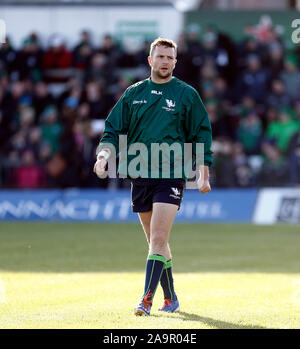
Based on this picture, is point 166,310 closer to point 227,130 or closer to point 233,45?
point 227,130

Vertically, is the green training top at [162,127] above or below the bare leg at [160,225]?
above

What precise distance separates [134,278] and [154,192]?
9.44 feet

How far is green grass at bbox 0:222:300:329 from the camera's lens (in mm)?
7516

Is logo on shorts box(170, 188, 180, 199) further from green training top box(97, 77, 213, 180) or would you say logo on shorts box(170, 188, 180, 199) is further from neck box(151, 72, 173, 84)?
neck box(151, 72, 173, 84)

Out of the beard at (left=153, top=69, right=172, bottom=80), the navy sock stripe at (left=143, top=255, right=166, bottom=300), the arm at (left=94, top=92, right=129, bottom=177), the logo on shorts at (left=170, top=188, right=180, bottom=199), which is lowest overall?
the navy sock stripe at (left=143, top=255, right=166, bottom=300)

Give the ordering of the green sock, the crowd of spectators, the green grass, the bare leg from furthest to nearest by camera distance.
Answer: the crowd of spectators, the green sock, the bare leg, the green grass

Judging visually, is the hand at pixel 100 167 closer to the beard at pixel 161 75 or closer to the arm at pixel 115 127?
the arm at pixel 115 127

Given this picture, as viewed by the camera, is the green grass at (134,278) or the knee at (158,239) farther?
the knee at (158,239)

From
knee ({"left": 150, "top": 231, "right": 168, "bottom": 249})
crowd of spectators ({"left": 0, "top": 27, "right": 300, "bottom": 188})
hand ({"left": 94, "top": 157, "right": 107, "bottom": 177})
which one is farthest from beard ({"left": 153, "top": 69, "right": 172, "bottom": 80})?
crowd of spectators ({"left": 0, "top": 27, "right": 300, "bottom": 188})

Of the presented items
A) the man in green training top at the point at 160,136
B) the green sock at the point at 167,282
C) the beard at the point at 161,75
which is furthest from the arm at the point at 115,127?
the green sock at the point at 167,282

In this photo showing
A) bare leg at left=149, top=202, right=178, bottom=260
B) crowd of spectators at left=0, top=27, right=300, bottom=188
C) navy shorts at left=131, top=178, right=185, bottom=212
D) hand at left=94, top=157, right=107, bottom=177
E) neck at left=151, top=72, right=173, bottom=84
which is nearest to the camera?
hand at left=94, top=157, right=107, bottom=177

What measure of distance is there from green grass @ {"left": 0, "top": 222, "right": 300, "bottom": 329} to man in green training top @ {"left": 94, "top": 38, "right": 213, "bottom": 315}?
2.32 ft

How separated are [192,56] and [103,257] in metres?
10.6

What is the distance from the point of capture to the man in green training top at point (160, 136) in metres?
7.90
